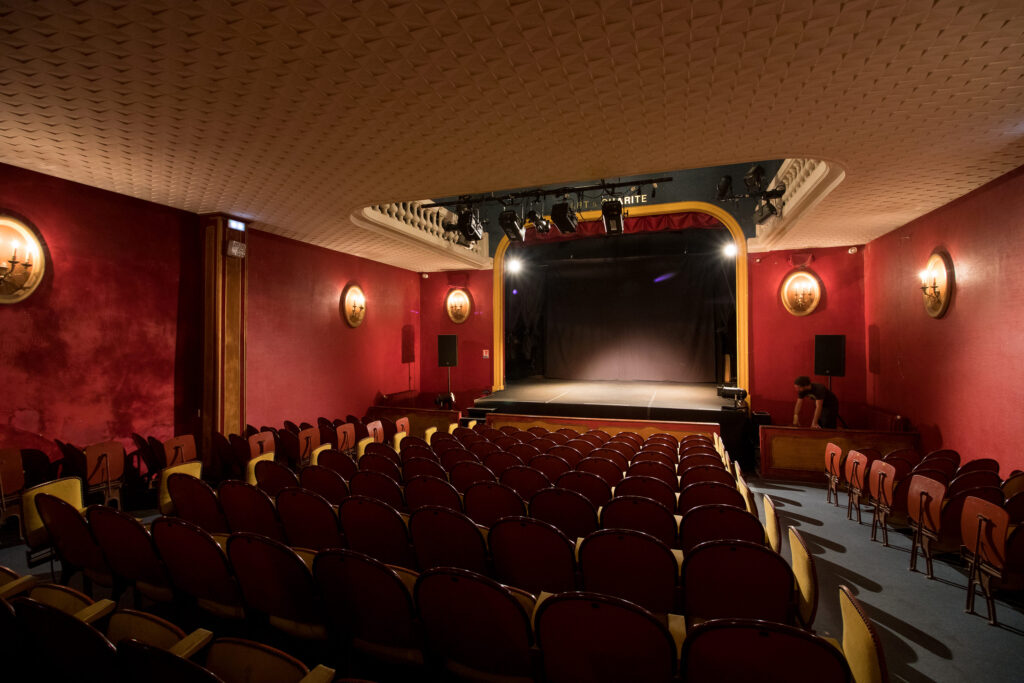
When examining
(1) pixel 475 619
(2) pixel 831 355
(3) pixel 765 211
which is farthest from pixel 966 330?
(1) pixel 475 619

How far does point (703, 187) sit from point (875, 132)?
5.80 metres

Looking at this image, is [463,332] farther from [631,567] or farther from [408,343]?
[631,567]

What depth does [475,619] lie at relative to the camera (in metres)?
1.93

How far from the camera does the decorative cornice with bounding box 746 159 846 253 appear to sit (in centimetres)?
574

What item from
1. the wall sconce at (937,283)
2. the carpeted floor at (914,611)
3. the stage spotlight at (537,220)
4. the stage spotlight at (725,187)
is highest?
the stage spotlight at (725,187)

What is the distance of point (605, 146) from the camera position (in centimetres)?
469

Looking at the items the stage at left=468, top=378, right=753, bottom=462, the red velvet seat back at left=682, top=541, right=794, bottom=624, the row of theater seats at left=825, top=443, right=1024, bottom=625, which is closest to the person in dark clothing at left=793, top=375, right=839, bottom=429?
the stage at left=468, top=378, right=753, bottom=462

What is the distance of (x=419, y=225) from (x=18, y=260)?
559cm

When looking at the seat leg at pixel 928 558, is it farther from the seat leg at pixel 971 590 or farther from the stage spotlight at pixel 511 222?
the stage spotlight at pixel 511 222

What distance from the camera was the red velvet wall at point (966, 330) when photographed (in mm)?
4961

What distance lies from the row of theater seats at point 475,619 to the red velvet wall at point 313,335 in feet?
18.2

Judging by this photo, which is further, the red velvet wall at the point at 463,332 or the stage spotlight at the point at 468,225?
the red velvet wall at the point at 463,332

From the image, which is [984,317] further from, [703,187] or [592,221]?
[592,221]

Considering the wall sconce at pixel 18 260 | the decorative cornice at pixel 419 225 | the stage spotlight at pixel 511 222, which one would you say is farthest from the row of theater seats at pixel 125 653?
the stage spotlight at pixel 511 222
